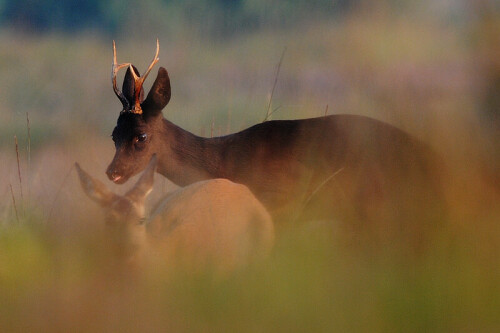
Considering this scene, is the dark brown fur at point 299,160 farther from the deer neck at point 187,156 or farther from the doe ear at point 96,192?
the doe ear at point 96,192

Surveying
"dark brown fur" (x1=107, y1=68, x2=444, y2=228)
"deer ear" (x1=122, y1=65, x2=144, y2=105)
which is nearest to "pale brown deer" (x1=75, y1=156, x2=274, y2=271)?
"dark brown fur" (x1=107, y1=68, x2=444, y2=228)

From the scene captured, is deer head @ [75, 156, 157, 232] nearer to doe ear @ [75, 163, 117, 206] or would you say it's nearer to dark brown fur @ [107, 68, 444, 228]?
doe ear @ [75, 163, 117, 206]

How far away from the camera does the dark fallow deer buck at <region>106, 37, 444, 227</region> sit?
10.2ft

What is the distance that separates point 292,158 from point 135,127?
0.84 meters

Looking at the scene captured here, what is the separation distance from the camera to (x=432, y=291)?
1952 millimetres

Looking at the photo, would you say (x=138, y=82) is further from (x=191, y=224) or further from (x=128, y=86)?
(x=191, y=224)

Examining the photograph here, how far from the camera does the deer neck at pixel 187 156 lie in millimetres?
3721

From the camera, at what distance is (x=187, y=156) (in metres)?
3.76

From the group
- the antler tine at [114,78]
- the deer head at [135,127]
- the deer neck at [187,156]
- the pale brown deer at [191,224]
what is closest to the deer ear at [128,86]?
the deer head at [135,127]

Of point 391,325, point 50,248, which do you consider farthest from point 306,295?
point 50,248

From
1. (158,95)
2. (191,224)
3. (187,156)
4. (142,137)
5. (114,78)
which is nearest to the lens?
(191,224)

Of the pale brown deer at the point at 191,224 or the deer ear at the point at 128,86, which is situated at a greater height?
the deer ear at the point at 128,86

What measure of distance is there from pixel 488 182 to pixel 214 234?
1165 millimetres

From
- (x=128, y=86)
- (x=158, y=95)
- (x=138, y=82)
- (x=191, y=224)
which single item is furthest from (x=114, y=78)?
(x=191, y=224)
